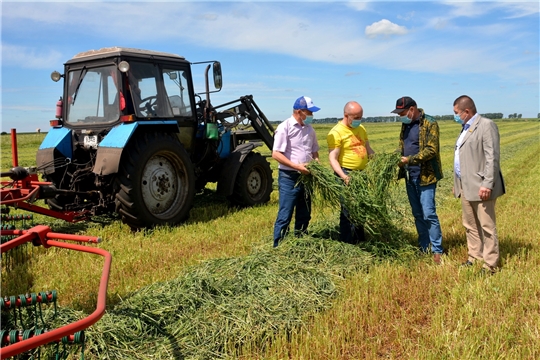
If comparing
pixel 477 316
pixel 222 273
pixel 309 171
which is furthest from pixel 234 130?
pixel 477 316

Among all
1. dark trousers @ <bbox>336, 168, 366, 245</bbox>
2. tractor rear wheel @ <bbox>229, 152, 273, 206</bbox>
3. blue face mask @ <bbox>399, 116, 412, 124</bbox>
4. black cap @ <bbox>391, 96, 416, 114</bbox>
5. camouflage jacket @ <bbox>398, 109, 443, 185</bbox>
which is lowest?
dark trousers @ <bbox>336, 168, 366, 245</bbox>

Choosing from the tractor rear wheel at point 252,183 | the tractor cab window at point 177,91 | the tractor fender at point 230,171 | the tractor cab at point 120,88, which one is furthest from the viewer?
the tractor rear wheel at point 252,183

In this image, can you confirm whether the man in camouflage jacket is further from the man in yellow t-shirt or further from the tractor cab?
the tractor cab

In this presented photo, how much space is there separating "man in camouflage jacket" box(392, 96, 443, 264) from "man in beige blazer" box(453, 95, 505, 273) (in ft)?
0.87

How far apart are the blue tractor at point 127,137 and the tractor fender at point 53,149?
1 cm

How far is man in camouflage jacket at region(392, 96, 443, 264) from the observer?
480 cm

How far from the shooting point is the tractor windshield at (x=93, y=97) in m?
6.52

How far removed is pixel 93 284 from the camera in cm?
430

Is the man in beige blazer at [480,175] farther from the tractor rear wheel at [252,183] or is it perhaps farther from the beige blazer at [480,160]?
the tractor rear wheel at [252,183]

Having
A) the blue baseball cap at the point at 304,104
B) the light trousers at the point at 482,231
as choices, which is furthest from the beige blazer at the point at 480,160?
the blue baseball cap at the point at 304,104

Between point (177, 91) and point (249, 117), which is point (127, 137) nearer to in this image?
point (177, 91)

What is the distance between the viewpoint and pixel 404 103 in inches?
191

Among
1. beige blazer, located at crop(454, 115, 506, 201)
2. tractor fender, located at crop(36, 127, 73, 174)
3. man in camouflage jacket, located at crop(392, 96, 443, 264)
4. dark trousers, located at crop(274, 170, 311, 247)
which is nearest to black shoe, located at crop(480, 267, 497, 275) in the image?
man in camouflage jacket, located at crop(392, 96, 443, 264)

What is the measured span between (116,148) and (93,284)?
7.03 feet
